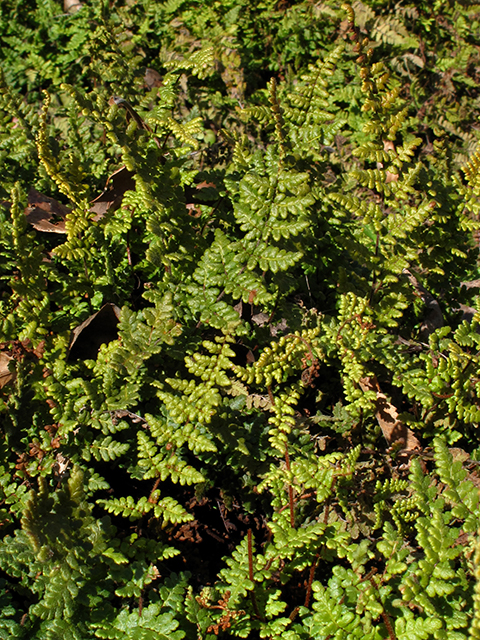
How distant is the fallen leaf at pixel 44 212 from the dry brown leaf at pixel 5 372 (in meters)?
0.98

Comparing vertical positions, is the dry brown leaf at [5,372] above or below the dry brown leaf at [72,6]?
below

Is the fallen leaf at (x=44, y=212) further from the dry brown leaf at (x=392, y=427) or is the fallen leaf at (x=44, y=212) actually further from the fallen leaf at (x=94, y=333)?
the dry brown leaf at (x=392, y=427)

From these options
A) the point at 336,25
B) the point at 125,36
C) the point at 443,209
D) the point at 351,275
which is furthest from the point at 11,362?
the point at 336,25

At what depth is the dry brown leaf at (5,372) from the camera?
10.8 ft

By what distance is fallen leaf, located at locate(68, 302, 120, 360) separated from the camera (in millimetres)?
3415

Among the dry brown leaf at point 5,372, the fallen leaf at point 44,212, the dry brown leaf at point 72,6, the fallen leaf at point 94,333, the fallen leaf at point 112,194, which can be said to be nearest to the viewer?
the dry brown leaf at point 5,372

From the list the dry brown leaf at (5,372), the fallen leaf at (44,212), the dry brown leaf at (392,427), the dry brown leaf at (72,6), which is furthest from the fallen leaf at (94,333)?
the dry brown leaf at (72,6)

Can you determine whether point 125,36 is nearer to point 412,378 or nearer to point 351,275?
point 351,275

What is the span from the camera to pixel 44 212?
13.0 feet

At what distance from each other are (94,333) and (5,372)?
0.60m

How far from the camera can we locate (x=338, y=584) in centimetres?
239

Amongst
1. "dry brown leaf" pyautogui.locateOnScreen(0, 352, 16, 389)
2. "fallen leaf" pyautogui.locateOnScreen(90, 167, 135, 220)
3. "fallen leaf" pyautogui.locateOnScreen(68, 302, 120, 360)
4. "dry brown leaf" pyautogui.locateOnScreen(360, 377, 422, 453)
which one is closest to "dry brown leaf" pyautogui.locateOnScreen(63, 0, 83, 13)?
"fallen leaf" pyautogui.locateOnScreen(90, 167, 135, 220)

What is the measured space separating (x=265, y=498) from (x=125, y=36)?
4.93m

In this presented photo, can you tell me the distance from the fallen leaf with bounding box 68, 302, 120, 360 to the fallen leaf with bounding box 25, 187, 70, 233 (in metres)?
0.80
